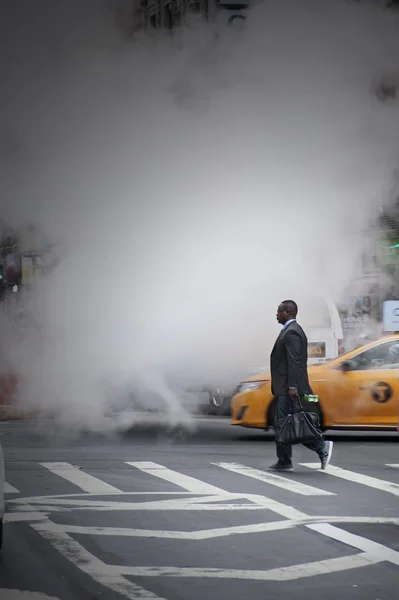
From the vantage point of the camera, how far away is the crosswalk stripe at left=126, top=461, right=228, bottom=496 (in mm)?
11594

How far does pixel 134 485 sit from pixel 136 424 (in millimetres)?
6726

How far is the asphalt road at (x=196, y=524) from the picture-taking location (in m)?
7.51

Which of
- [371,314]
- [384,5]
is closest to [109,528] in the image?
[384,5]

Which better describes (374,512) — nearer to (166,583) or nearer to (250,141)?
(166,583)

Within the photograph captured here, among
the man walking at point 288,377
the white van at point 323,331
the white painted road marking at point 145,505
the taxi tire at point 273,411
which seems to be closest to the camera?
the white painted road marking at point 145,505

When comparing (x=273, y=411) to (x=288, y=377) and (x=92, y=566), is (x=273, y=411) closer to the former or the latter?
(x=288, y=377)

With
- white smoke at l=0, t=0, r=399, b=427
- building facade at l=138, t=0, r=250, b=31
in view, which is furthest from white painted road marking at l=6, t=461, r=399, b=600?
building facade at l=138, t=0, r=250, b=31

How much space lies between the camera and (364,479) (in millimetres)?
12523

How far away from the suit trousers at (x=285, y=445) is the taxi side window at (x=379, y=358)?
11.2 ft

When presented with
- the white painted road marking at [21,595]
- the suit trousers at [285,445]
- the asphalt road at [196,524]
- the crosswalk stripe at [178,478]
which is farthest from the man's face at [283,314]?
the white painted road marking at [21,595]

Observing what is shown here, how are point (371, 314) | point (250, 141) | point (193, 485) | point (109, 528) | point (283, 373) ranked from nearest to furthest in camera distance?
point (109, 528)
point (193, 485)
point (283, 373)
point (250, 141)
point (371, 314)

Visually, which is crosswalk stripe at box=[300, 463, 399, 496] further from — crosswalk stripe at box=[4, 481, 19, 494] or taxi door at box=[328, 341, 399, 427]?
crosswalk stripe at box=[4, 481, 19, 494]

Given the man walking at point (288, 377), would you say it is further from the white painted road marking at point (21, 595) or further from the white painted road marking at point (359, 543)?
the white painted road marking at point (21, 595)

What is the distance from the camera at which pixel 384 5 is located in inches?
616
